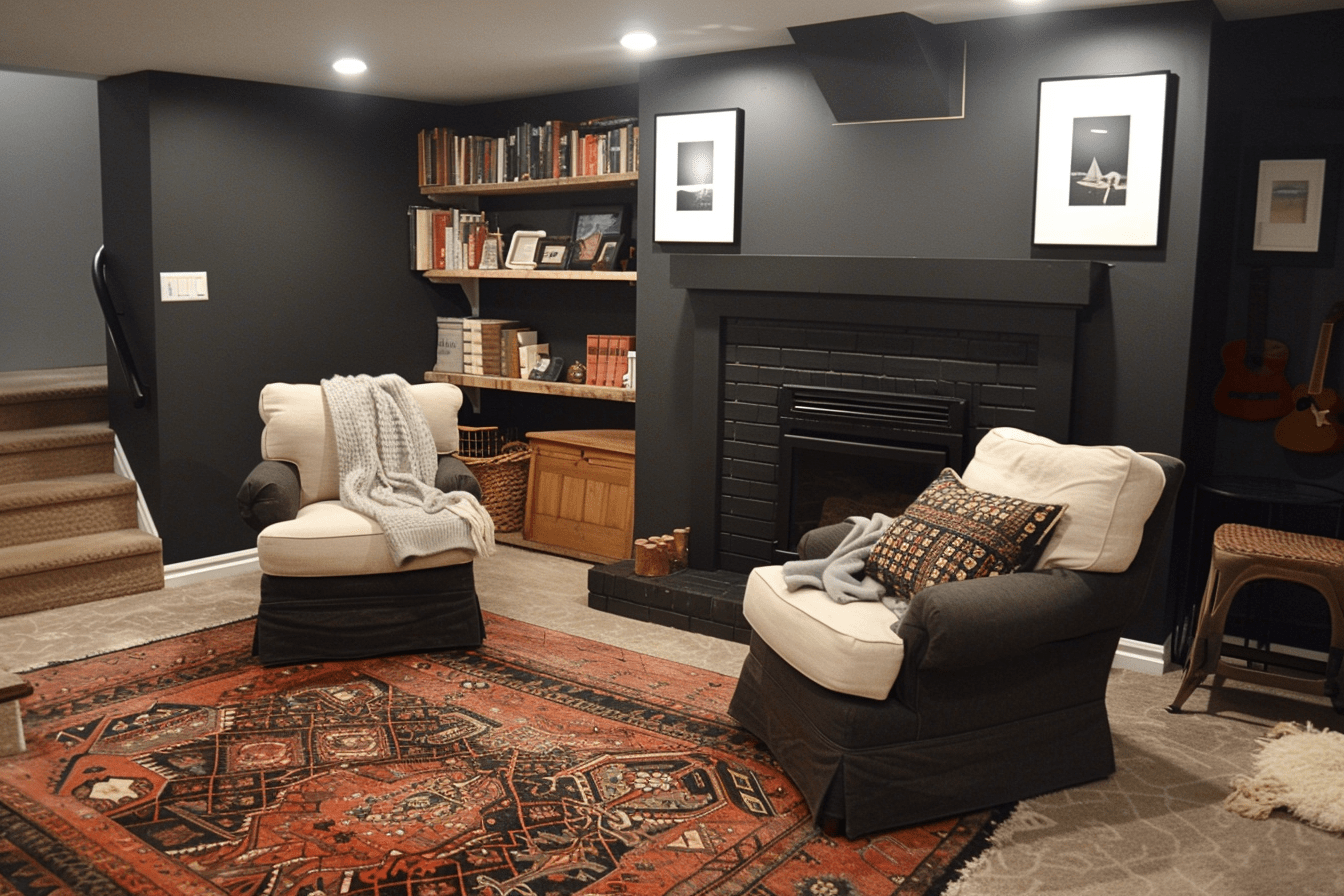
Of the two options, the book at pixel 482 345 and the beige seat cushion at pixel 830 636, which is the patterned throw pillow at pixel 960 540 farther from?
the book at pixel 482 345

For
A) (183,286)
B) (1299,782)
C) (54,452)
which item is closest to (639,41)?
(183,286)

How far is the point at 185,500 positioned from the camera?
194 inches

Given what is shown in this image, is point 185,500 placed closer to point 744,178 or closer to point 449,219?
point 449,219

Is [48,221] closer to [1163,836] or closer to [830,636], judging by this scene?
[830,636]

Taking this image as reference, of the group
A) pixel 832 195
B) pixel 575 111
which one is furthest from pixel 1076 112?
pixel 575 111

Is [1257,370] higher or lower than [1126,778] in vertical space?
higher

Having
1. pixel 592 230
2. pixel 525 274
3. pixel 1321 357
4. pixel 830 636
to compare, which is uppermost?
pixel 592 230

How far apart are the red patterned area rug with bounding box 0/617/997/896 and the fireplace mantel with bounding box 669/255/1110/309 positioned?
1472mm

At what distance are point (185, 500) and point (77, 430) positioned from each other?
652mm

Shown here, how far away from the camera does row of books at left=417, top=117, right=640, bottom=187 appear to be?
498cm

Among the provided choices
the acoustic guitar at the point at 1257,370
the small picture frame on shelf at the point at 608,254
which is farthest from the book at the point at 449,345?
the acoustic guitar at the point at 1257,370

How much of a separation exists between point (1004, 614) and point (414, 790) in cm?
155

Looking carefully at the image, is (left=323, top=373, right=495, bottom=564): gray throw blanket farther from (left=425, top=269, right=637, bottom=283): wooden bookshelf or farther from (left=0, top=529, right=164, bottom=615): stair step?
(left=0, top=529, right=164, bottom=615): stair step

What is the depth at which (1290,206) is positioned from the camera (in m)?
3.83
